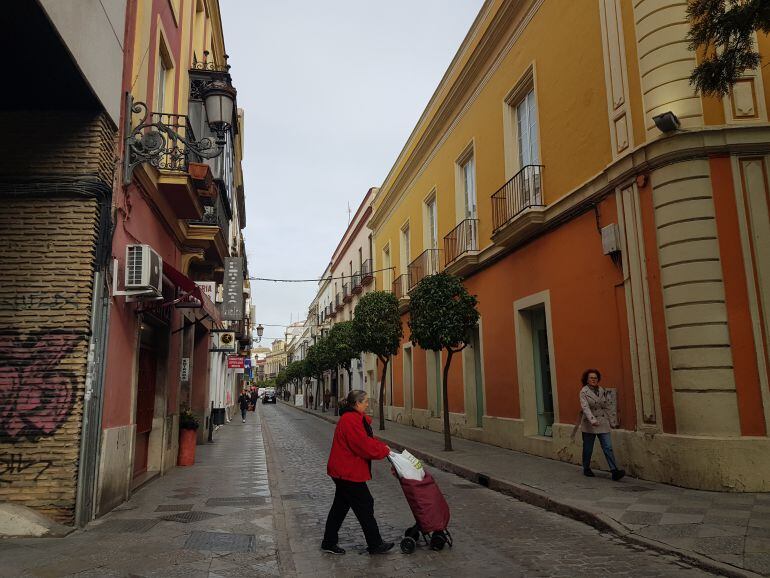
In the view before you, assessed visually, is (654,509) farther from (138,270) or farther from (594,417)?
(138,270)

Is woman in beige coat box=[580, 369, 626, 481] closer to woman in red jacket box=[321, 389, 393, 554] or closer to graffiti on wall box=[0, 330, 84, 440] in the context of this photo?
woman in red jacket box=[321, 389, 393, 554]

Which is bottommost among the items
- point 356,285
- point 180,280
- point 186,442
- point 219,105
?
point 186,442

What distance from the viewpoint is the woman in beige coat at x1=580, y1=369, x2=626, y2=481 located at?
28.6ft

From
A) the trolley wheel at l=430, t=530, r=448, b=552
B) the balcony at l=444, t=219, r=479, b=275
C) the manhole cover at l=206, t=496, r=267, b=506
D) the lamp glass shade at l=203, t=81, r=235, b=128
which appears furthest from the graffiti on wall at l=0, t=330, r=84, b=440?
the balcony at l=444, t=219, r=479, b=275

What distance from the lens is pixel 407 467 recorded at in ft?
17.7

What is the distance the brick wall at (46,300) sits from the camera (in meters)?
5.98

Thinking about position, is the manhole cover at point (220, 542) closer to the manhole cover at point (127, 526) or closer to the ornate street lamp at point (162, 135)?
the manhole cover at point (127, 526)

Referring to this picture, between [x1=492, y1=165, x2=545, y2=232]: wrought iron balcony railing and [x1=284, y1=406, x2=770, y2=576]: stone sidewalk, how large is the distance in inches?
195

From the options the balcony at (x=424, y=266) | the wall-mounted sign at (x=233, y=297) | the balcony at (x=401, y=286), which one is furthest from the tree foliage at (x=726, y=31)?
the balcony at (x=401, y=286)

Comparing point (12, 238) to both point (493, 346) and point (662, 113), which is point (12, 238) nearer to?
point (662, 113)

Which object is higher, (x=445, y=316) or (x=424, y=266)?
(x=424, y=266)

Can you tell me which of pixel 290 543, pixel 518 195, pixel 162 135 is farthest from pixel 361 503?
pixel 518 195

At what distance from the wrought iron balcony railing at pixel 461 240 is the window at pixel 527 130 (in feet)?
8.13

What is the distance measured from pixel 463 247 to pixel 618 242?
6.97 meters
